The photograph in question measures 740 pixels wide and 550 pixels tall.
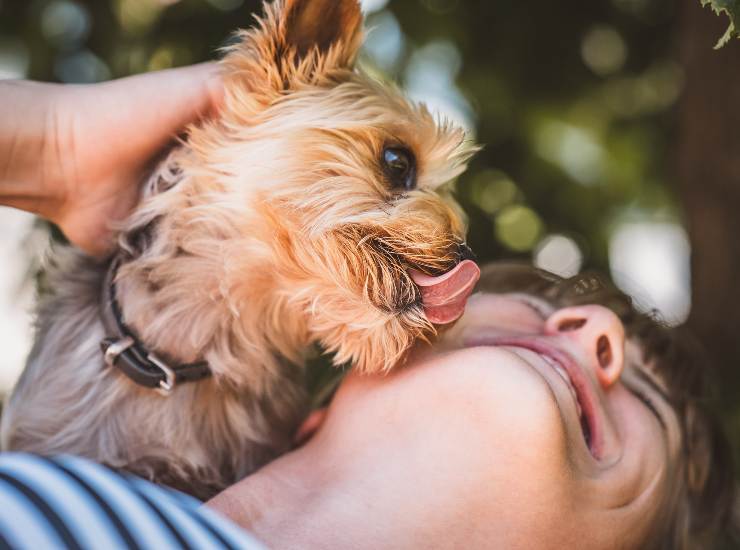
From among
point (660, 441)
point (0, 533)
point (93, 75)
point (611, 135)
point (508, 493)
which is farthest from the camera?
point (611, 135)

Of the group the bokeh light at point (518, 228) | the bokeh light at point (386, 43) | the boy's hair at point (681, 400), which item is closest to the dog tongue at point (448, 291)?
the boy's hair at point (681, 400)

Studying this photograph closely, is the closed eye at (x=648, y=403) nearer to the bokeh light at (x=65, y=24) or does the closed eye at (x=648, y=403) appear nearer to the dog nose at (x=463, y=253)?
the dog nose at (x=463, y=253)

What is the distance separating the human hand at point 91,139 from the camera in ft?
5.43

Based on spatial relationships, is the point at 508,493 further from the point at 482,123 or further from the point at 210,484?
the point at 482,123

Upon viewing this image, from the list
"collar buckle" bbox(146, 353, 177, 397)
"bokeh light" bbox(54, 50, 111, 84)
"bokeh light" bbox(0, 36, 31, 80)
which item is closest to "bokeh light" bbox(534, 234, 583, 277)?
"bokeh light" bbox(54, 50, 111, 84)

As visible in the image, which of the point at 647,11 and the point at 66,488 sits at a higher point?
the point at 647,11

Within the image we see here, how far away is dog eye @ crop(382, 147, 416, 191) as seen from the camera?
182 centimetres

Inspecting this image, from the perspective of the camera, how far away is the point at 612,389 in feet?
6.06

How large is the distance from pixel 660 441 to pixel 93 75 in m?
2.47

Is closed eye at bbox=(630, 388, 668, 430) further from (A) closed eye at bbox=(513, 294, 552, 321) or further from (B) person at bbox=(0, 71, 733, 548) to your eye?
(A) closed eye at bbox=(513, 294, 552, 321)

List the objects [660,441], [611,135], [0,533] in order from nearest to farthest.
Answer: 1. [0,533]
2. [660,441]
3. [611,135]

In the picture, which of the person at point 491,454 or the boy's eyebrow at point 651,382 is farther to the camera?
the boy's eyebrow at point 651,382

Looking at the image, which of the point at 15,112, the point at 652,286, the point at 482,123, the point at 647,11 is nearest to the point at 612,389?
the point at 15,112

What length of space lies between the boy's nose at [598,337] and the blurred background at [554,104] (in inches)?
20.3
